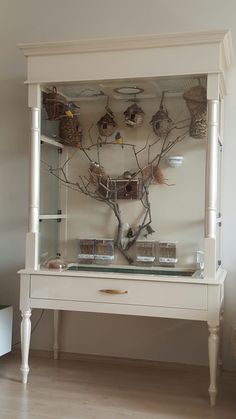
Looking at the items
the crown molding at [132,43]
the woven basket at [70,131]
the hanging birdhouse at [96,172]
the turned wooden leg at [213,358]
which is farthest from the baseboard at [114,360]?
the crown molding at [132,43]

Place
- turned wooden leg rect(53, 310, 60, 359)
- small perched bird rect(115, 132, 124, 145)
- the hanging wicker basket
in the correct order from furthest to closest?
turned wooden leg rect(53, 310, 60, 359) → small perched bird rect(115, 132, 124, 145) → the hanging wicker basket

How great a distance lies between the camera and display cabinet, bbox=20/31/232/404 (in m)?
2.49

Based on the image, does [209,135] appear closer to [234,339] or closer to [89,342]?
[234,339]

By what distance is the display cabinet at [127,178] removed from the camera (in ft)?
8.16

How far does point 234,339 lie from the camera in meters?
2.47

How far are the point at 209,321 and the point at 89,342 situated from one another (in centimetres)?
101

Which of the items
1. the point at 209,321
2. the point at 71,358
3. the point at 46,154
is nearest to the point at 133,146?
the point at 46,154

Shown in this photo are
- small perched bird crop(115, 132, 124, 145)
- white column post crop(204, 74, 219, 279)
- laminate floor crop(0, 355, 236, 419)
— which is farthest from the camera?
small perched bird crop(115, 132, 124, 145)

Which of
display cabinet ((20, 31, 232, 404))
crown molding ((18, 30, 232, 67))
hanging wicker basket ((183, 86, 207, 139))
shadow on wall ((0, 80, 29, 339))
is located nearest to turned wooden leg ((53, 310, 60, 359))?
shadow on wall ((0, 80, 29, 339))

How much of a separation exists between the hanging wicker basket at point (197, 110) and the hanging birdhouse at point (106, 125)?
1.55ft

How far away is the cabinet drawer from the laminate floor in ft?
1.56

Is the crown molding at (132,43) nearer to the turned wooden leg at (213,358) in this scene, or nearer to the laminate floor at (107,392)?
the turned wooden leg at (213,358)

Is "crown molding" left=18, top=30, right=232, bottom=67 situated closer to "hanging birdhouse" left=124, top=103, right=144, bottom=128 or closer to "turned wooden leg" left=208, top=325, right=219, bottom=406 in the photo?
"hanging birdhouse" left=124, top=103, right=144, bottom=128

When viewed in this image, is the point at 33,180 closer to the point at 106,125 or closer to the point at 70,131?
the point at 70,131
